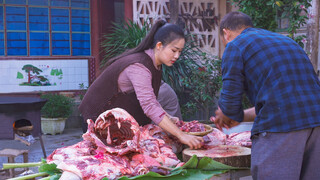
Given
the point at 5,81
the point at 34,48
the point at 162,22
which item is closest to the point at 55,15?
the point at 34,48

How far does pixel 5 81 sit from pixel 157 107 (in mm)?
7375

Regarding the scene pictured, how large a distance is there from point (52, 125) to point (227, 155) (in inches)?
263

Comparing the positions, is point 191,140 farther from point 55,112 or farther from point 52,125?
point 52,125

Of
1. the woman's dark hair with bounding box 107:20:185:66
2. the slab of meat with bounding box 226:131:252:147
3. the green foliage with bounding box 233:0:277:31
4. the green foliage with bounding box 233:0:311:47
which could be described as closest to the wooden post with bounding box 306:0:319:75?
the green foliage with bounding box 233:0:311:47

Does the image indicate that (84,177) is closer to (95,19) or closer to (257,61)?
(257,61)

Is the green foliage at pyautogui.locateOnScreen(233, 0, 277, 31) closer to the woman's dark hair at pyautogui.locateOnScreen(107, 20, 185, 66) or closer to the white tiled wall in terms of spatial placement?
the woman's dark hair at pyautogui.locateOnScreen(107, 20, 185, 66)

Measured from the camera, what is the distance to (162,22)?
9.37 ft

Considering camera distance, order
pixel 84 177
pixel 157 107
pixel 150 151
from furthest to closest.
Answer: pixel 157 107 < pixel 150 151 < pixel 84 177

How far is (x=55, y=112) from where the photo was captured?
8.20 metres

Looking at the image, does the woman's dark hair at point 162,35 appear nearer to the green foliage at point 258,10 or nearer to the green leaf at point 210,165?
the green leaf at point 210,165

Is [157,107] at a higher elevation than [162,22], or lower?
lower

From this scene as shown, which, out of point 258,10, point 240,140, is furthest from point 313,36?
point 240,140

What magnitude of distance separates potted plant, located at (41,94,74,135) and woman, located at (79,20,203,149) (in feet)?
18.1

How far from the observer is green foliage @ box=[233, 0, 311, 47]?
5836 mm
